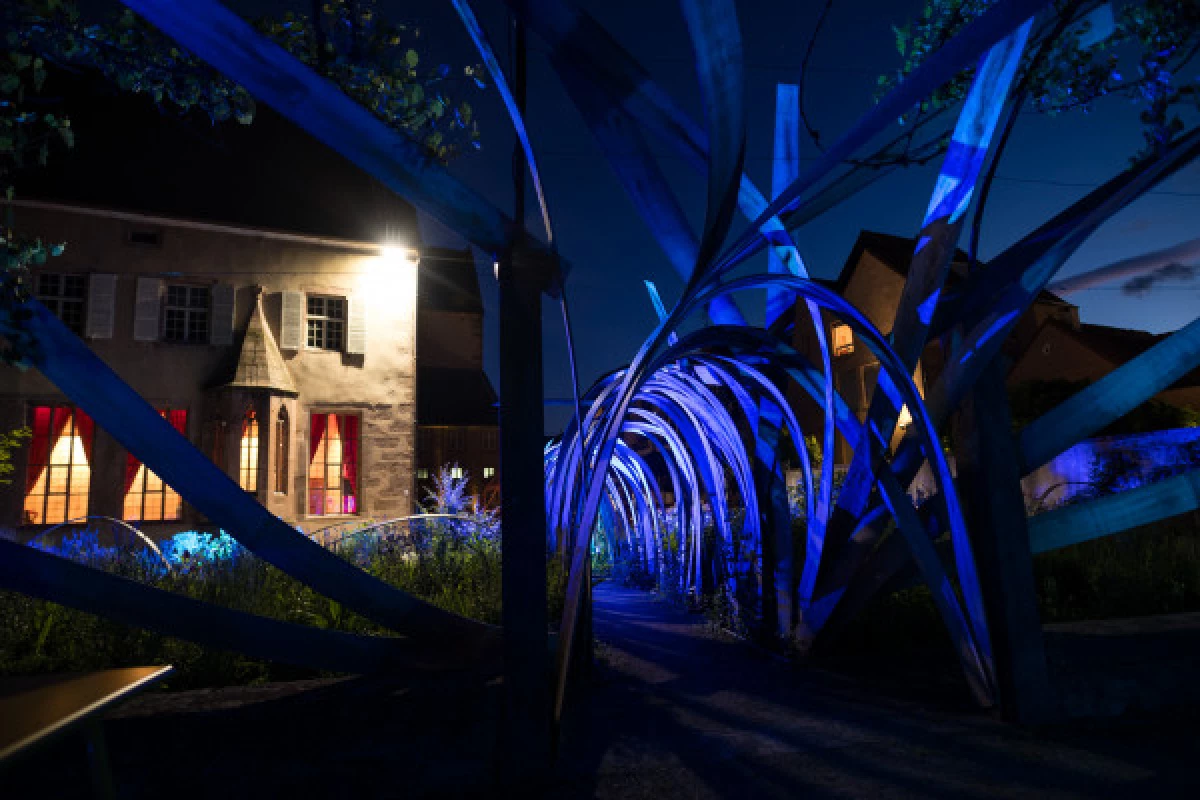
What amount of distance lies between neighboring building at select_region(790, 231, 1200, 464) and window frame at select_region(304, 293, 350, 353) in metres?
13.7

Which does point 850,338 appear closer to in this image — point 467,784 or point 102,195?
point 102,195

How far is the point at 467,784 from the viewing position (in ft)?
8.68

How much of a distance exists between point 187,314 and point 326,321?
2.58 meters

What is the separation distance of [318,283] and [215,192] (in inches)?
112

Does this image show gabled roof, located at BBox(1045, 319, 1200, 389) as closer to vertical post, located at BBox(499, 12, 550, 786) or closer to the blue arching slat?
the blue arching slat

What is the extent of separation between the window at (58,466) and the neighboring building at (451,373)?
15.0 m

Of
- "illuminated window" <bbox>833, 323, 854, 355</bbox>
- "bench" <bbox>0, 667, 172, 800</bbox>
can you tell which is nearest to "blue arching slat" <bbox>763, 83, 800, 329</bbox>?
"bench" <bbox>0, 667, 172, 800</bbox>

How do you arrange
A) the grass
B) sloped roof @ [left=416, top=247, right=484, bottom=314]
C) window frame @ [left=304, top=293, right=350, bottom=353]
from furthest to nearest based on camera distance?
sloped roof @ [left=416, top=247, right=484, bottom=314] → window frame @ [left=304, top=293, right=350, bottom=353] → the grass

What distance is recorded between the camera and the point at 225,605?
5180 mm

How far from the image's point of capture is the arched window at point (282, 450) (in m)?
13.4

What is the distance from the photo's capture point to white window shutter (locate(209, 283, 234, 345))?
44.3ft

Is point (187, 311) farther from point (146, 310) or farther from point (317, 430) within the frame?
point (317, 430)

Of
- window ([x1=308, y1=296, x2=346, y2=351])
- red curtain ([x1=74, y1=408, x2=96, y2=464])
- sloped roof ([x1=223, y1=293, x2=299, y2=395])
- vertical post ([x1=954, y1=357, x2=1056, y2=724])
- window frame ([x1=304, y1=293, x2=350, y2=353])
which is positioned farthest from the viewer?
window ([x1=308, y1=296, x2=346, y2=351])

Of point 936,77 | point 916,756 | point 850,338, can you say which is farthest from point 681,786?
point 850,338
